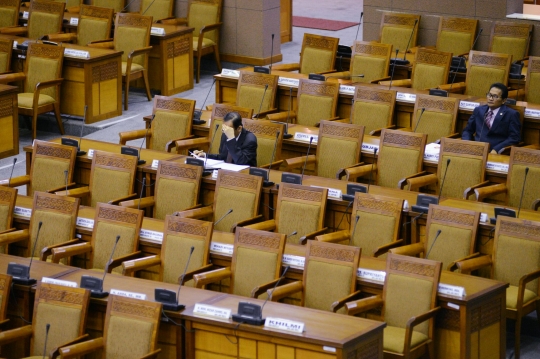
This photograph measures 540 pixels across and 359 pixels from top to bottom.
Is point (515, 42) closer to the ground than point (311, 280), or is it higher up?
higher up

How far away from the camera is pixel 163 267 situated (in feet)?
18.5

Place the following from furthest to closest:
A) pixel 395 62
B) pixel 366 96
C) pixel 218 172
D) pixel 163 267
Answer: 1. pixel 395 62
2. pixel 366 96
3. pixel 218 172
4. pixel 163 267

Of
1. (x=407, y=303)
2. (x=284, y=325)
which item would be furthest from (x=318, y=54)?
(x=284, y=325)

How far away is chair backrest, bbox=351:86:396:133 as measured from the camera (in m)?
7.37

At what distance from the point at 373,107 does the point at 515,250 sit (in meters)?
2.24

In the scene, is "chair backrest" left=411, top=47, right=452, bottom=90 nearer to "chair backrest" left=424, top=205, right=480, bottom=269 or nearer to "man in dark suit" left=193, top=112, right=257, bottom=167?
"man in dark suit" left=193, top=112, right=257, bottom=167

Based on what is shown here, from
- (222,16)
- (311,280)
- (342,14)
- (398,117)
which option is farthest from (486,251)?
(342,14)

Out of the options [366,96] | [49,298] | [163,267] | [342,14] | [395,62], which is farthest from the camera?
[342,14]

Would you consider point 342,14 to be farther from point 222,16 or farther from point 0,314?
point 0,314

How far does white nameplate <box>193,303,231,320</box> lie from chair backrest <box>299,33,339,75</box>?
167 inches

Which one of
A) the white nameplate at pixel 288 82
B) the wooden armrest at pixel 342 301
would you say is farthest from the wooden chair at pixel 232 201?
the white nameplate at pixel 288 82

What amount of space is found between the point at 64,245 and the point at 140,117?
10.7ft

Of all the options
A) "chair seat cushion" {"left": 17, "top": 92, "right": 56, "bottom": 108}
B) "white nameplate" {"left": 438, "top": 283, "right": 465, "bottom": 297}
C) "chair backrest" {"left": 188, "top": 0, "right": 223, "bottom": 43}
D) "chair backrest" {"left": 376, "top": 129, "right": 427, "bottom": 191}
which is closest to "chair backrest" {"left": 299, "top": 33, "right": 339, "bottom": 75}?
"chair backrest" {"left": 188, "top": 0, "right": 223, "bottom": 43}

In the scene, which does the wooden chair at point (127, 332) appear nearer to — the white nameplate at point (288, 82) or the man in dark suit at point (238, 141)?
the man in dark suit at point (238, 141)
